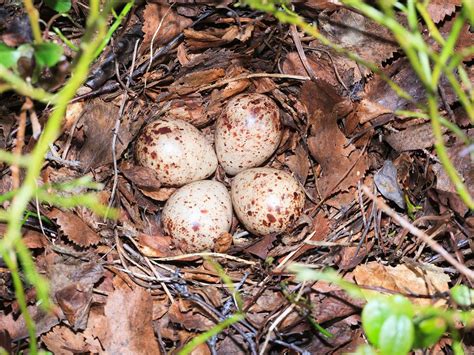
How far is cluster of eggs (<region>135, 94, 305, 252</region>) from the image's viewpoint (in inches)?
94.0

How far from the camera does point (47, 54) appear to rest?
159 cm

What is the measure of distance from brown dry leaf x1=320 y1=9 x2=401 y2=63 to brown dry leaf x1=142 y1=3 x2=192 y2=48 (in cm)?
61

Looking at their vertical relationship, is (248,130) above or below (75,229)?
above

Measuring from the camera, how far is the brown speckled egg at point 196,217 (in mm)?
2385

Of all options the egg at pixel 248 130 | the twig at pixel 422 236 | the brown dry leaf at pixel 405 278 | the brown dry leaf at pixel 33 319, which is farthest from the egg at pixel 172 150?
the twig at pixel 422 236

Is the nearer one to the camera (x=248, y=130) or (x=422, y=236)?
(x=422, y=236)

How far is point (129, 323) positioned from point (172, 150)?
0.75 metres

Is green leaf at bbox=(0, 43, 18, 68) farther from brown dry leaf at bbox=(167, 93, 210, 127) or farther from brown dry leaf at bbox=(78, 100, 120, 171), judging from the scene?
brown dry leaf at bbox=(167, 93, 210, 127)

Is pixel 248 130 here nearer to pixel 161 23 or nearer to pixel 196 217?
pixel 196 217

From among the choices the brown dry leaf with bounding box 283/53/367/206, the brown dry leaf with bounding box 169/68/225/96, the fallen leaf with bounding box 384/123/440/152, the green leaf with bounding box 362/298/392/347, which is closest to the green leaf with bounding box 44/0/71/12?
the brown dry leaf with bounding box 169/68/225/96

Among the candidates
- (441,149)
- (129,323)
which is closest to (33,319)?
(129,323)

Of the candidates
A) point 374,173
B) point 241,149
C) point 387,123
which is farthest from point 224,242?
point 387,123

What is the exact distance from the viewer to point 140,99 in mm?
2549

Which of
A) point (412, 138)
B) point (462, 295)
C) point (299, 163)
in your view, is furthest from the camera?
point (299, 163)
